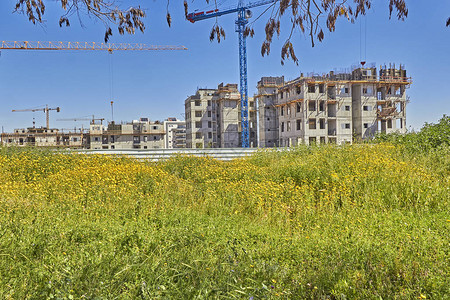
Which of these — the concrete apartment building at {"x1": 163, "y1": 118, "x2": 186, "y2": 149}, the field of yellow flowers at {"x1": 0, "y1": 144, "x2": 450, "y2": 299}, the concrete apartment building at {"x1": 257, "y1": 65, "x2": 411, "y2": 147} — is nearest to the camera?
the field of yellow flowers at {"x1": 0, "y1": 144, "x2": 450, "y2": 299}

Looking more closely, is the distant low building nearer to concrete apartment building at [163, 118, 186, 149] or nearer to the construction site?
the construction site

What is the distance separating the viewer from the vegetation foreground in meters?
3.13

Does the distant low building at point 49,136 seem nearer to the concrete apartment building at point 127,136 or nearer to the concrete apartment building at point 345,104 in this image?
the concrete apartment building at point 127,136

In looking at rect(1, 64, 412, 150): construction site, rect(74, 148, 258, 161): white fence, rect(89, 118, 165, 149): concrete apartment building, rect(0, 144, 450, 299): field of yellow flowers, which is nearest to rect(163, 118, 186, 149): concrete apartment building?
rect(89, 118, 165, 149): concrete apartment building

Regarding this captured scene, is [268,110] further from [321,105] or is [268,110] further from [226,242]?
[226,242]

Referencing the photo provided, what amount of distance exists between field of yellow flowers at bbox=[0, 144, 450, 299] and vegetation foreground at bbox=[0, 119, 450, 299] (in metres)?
0.02

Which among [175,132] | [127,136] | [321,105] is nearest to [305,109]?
[321,105]

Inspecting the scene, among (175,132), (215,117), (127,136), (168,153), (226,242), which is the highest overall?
(215,117)

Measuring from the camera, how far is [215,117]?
70.1m

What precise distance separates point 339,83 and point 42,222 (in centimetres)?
5650

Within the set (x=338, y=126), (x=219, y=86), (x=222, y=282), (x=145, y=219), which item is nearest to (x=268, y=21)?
(x=222, y=282)

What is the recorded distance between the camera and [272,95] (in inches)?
2566

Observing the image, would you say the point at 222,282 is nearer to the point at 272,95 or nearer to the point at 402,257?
the point at 402,257

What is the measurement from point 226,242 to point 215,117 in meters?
66.4
